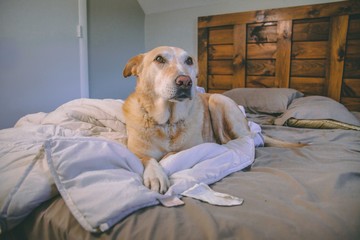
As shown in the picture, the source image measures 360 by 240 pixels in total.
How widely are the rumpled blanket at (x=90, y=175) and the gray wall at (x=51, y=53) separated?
4.26ft

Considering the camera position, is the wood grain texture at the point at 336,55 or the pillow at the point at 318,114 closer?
the pillow at the point at 318,114

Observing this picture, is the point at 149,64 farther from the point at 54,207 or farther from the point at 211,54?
the point at 211,54

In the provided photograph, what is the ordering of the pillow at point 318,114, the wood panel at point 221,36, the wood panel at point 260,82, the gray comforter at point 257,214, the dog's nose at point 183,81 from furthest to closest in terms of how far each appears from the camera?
1. the wood panel at point 221,36
2. the wood panel at point 260,82
3. the pillow at point 318,114
4. the dog's nose at point 183,81
5. the gray comforter at point 257,214

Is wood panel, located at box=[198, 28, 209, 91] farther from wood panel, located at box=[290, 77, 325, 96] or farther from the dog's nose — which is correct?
the dog's nose

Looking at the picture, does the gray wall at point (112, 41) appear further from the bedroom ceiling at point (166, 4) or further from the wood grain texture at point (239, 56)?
the wood grain texture at point (239, 56)

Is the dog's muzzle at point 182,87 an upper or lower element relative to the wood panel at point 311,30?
lower

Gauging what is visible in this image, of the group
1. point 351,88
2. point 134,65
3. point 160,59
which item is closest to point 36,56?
point 134,65

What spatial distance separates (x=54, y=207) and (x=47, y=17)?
2166mm

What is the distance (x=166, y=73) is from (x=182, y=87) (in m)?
0.12

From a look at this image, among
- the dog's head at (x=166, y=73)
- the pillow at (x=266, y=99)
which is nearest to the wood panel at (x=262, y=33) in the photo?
the pillow at (x=266, y=99)

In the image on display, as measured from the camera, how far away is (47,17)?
2471 millimetres

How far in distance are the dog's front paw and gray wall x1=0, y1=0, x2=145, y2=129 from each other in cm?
186

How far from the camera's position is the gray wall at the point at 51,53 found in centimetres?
226

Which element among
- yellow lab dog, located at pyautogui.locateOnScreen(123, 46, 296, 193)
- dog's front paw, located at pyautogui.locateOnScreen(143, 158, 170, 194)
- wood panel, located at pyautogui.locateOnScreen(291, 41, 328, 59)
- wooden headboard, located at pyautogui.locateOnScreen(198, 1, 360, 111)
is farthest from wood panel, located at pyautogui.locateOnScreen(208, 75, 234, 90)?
dog's front paw, located at pyautogui.locateOnScreen(143, 158, 170, 194)
